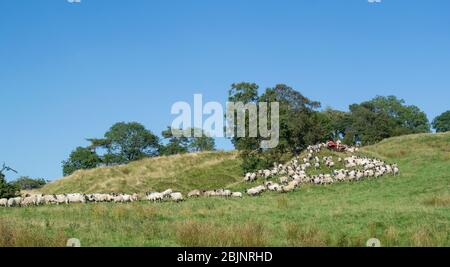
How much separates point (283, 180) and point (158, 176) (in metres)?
30.2

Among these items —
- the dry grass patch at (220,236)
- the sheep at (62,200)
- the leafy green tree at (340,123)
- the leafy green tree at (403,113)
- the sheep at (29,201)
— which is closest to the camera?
the dry grass patch at (220,236)

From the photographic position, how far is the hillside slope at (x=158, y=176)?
6212 centimetres

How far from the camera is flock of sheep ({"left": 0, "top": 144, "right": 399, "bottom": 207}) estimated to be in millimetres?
30562

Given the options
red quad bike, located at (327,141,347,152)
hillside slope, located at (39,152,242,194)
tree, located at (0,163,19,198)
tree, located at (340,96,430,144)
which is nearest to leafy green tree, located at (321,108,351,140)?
tree, located at (340,96,430,144)

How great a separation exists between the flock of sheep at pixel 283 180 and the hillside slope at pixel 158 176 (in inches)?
613

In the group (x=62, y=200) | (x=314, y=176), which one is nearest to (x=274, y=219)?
(x=62, y=200)

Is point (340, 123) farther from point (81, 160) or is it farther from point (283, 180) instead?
point (283, 180)

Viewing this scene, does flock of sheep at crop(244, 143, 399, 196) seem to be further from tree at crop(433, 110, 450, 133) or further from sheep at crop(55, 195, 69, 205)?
tree at crop(433, 110, 450, 133)

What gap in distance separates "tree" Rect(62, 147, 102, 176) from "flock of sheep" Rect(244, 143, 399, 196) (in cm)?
7508

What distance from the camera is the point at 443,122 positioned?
5438 inches

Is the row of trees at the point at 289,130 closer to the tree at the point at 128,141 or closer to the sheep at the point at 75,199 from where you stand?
the tree at the point at 128,141

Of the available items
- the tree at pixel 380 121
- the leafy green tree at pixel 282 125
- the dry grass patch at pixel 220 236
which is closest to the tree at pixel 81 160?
the tree at pixel 380 121
